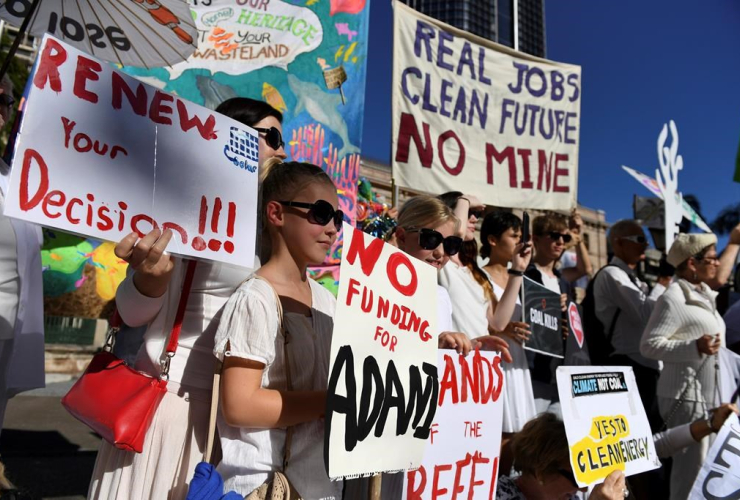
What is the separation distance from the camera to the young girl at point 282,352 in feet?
4.41

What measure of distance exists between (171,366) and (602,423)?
161 cm

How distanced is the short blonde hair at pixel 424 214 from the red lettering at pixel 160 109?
1109 millimetres

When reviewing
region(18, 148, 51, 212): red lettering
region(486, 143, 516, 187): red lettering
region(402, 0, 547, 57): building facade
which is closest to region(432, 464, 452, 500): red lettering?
region(18, 148, 51, 212): red lettering

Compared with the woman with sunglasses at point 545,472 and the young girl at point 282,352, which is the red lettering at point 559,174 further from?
the young girl at point 282,352

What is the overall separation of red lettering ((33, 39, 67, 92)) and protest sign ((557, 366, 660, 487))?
5.84 feet

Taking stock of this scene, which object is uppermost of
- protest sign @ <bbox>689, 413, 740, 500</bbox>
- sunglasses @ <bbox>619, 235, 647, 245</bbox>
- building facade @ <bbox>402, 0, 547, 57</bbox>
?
building facade @ <bbox>402, 0, 547, 57</bbox>

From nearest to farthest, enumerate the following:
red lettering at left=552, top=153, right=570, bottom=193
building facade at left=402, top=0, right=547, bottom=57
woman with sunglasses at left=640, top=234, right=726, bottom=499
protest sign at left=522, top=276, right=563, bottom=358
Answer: protest sign at left=522, top=276, right=563, bottom=358, woman with sunglasses at left=640, top=234, right=726, bottom=499, red lettering at left=552, top=153, right=570, bottom=193, building facade at left=402, top=0, right=547, bottom=57

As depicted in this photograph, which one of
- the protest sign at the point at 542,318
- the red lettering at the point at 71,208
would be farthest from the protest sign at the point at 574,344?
the red lettering at the point at 71,208

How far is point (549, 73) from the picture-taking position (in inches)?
178

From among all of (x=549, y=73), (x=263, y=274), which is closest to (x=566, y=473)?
(x=263, y=274)

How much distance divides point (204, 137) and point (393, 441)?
38.0 inches

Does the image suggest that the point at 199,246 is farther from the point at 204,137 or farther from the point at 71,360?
the point at 71,360

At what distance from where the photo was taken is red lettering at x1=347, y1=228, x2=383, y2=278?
143cm

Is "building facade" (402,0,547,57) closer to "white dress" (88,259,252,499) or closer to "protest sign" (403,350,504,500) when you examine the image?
"protest sign" (403,350,504,500)
